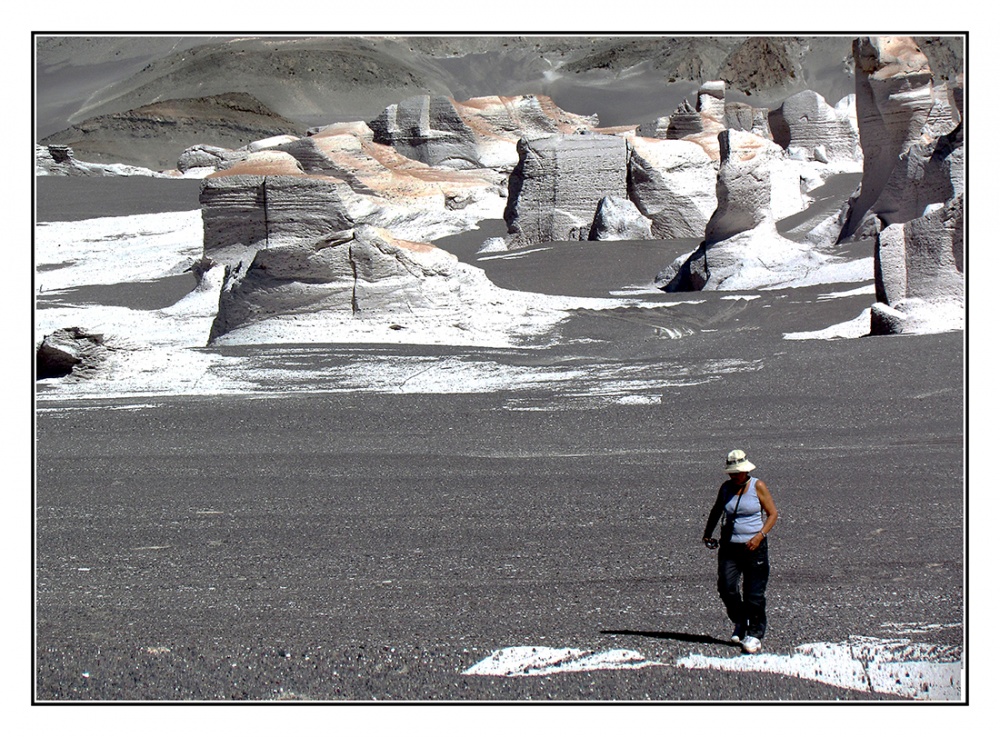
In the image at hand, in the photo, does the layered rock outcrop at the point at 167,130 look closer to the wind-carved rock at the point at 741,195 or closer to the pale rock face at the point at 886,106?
the pale rock face at the point at 886,106

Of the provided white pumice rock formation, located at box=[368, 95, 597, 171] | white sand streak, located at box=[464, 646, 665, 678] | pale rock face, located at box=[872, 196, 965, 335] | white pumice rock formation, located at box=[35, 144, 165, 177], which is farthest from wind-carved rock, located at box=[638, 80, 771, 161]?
white sand streak, located at box=[464, 646, 665, 678]

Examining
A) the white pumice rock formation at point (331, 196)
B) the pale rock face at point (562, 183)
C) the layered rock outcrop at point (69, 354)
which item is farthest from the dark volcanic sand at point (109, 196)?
the layered rock outcrop at point (69, 354)

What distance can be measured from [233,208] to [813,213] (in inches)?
450

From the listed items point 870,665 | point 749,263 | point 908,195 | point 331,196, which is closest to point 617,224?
point 749,263

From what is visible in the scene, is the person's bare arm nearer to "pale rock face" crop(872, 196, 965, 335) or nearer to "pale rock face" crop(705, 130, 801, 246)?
"pale rock face" crop(872, 196, 965, 335)

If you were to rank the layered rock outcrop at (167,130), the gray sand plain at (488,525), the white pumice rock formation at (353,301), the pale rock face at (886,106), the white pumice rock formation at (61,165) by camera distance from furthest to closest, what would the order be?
the layered rock outcrop at (167,130) < the white pumice rock formation at (61,165) < the pale rock face at (886,106) < the white pumice rock formation at (353,301) < the gray sand plain at (488,525)

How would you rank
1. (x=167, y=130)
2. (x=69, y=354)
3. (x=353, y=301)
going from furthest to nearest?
1. (x=167, y=130)
2. (x=353, y=301)
3. (x=69, y=354)

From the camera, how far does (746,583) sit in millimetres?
→ 4066

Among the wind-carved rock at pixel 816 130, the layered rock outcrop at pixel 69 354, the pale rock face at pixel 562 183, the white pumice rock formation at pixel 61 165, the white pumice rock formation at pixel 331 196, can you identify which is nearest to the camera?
the layered rock outcrop at pixel 69 354

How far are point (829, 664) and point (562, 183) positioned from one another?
18.2 meters

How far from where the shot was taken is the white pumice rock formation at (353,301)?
12.0m

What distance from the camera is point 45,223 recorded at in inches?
963

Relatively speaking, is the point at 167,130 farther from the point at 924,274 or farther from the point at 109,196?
the point at 924,274

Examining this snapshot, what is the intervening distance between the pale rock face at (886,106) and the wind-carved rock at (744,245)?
5.74 ft
